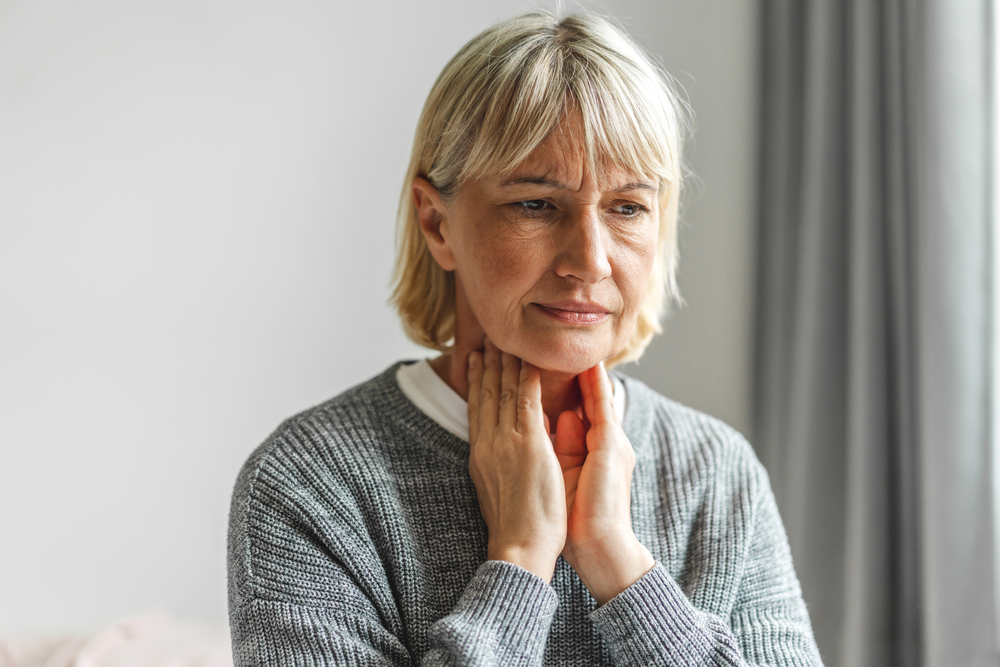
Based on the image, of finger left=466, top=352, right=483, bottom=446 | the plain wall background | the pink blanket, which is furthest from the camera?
the plain wall background

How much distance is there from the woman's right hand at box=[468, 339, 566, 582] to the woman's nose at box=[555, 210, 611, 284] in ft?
0.55

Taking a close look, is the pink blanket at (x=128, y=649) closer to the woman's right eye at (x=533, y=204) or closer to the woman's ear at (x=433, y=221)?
the woman's ear at (x=433, y=221)

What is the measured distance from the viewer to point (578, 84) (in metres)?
1.03

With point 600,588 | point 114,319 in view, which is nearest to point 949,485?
point 600,588

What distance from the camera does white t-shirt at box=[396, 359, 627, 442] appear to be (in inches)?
45.7

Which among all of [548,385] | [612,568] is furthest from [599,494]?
[548,385]

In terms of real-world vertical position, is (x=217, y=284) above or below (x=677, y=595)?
above

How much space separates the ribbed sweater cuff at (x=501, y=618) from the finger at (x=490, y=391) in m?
0.20

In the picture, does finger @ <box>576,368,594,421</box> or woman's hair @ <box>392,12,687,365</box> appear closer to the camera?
woman's hair @ <box>392,12,687,365</box>

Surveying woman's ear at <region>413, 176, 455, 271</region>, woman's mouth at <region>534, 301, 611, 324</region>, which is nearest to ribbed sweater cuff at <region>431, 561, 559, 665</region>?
woman's mouth at <region>534, 301, 611, 324</region>

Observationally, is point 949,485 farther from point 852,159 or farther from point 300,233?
point 300,233

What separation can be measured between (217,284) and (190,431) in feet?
1.19

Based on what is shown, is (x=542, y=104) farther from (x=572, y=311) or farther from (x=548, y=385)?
(x=548, y=385)

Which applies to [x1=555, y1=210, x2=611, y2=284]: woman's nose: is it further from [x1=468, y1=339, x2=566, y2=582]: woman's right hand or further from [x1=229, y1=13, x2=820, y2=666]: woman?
[x1=468, y1=339, x2=566, y2=582]: woman's right hand
